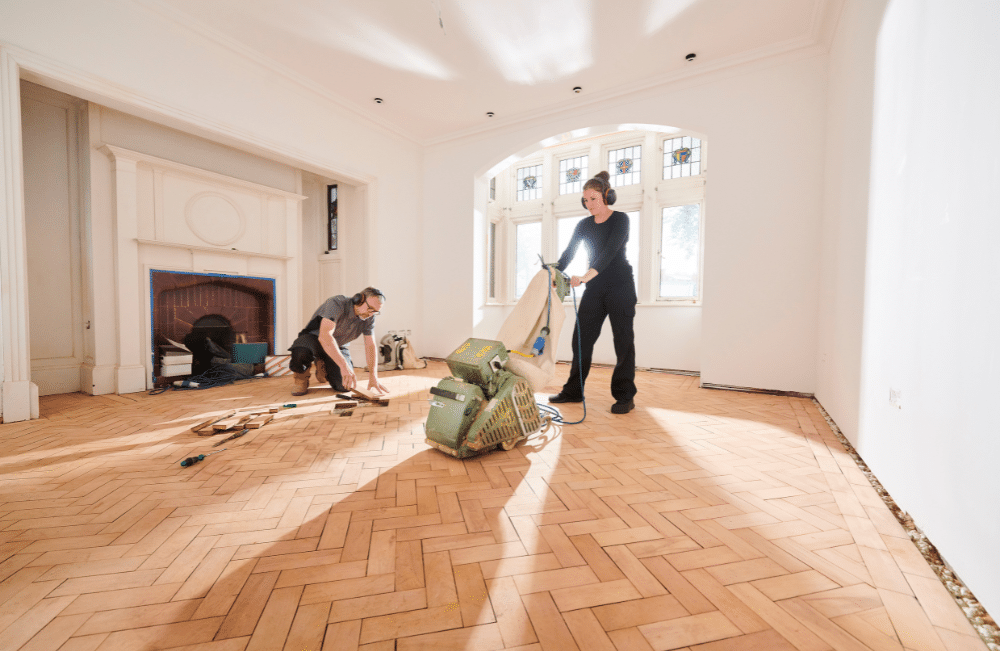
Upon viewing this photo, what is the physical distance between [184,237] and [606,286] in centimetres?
417

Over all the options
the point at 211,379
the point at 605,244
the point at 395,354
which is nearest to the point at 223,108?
the point at 211,379

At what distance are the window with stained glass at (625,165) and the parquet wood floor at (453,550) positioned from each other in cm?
425

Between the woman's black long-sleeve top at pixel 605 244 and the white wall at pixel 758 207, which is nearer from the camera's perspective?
the woman's black long-sleeve top at pixel 605 244

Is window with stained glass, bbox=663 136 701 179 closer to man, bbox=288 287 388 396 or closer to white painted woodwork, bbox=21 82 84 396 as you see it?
man, bbox=288 287 388 396

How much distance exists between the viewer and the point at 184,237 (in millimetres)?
3930

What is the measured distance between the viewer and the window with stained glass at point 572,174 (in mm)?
5824

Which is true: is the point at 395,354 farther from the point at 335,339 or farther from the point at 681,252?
the point at 681,252

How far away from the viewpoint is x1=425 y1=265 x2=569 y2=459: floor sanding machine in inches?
71.3

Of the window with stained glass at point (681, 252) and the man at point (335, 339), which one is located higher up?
the window with stained glass at point (681, 252)

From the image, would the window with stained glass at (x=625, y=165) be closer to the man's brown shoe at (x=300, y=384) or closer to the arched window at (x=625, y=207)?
the arched window at (x=625, y=207)

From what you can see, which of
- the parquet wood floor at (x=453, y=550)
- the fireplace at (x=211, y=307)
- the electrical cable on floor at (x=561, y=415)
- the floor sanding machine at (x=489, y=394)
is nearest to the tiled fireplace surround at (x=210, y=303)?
the fireplace at (x=211, y=307)

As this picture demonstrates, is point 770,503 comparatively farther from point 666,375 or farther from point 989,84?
point 666,375

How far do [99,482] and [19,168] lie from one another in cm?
241

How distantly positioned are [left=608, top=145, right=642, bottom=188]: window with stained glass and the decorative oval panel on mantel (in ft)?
15.7
